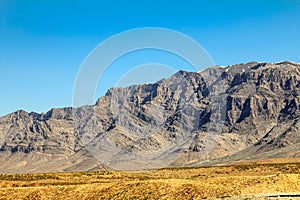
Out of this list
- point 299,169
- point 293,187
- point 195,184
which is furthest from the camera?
point 299,169

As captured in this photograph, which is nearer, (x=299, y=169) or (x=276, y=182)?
(x=276, y=182)

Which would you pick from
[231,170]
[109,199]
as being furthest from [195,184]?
[231,170]

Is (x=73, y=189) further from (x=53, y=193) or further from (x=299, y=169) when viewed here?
(x=299, y=169)

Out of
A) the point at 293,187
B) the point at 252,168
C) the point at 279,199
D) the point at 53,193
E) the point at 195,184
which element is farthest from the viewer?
the point at 252,168

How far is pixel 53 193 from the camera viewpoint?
65.8 meters

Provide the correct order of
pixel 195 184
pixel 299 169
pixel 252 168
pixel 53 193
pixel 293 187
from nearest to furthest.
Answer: pixel 293 187, pixel 195 184, pixel 53 193, pixel 299 169, pixel 252 168

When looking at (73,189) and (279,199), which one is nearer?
(279,199)

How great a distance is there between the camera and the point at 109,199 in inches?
2393

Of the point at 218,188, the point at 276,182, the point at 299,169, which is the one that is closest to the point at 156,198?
the point at 218,188

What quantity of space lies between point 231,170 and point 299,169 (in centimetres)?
2360

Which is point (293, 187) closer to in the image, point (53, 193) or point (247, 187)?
point (247, 187)

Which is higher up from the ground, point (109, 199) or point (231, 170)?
point (231, 170)

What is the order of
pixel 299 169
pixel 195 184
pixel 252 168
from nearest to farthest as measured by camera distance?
pixel 195 184 → pixel 299 169 → pixel 252 168

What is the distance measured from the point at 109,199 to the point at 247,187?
17.9m
